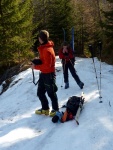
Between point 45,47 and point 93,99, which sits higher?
point 45,47

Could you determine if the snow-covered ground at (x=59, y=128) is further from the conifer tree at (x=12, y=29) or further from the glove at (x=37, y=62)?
the conifer tree at (x=12, y=29)

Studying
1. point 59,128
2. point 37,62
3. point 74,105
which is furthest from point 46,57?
point 59,128

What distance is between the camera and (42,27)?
120 feet

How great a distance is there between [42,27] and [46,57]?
29.5 m

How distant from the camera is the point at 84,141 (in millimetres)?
6445

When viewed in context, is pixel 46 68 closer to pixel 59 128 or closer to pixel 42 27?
pixel 59 128

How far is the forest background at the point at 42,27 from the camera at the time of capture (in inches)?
951

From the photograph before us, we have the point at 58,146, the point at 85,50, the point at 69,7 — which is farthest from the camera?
the point at 85,50

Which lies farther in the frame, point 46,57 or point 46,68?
point 46,68

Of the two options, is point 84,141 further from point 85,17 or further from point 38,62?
point 85,17

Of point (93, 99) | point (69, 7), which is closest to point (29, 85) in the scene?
point (93, 99)

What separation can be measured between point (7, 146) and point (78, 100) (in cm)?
296

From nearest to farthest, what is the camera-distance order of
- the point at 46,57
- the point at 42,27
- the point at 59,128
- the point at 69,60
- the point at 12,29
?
the point at 59,128
the point at 46,57
the point at 69,60
the point at 12,29
the point at 42,27

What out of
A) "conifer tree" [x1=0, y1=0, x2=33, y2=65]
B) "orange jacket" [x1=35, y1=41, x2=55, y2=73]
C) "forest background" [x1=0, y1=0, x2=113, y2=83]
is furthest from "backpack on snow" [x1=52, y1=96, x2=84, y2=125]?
"conifer tree" [x1=0, y1=0, x2=33, y2=65]
